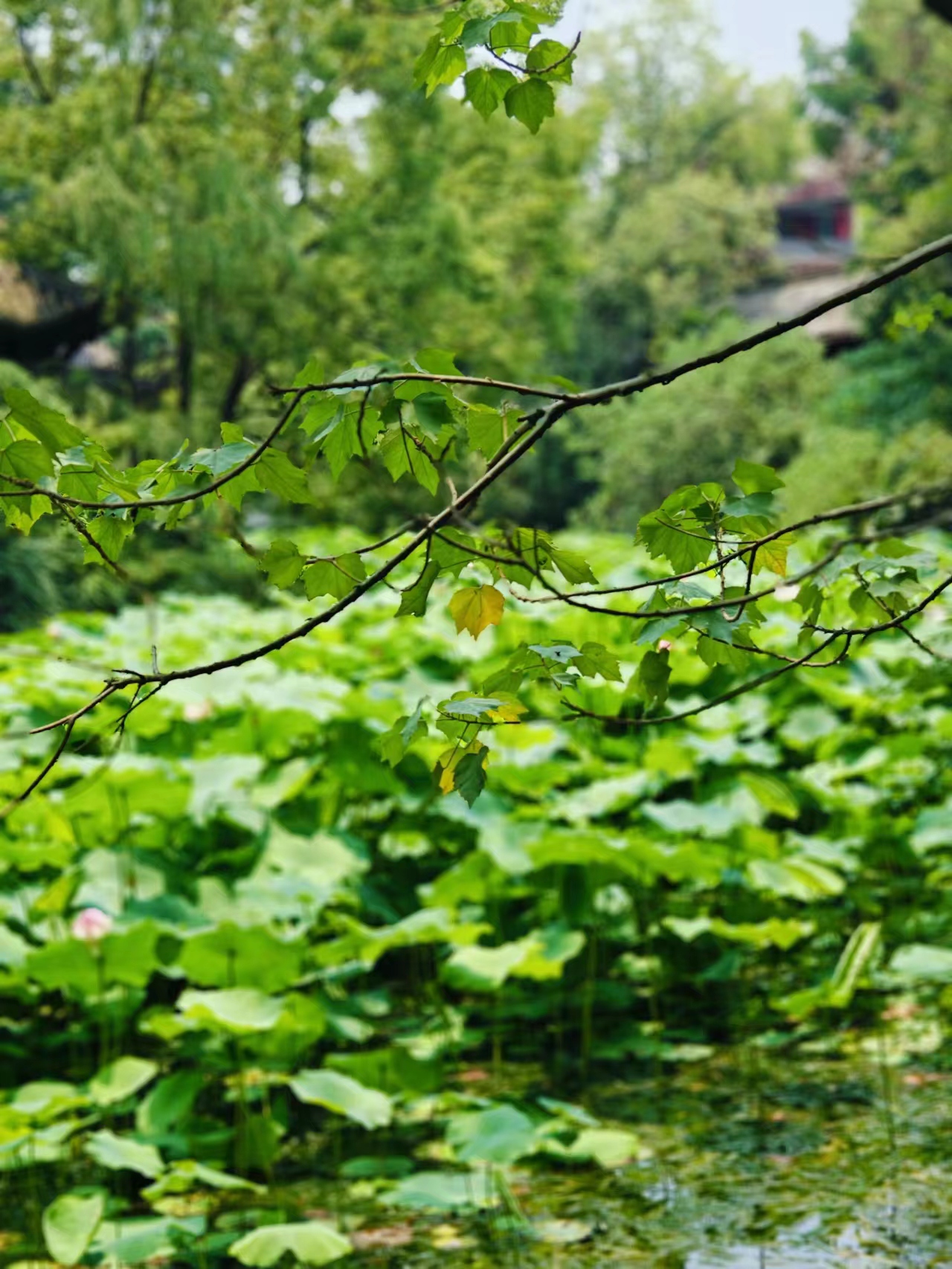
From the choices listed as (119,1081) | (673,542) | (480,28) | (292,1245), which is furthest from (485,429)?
(119,1081)

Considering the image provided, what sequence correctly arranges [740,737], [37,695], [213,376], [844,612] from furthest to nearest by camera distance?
1. [213,376]
2. [740,737]
3. [37,695]
4. [844,612]

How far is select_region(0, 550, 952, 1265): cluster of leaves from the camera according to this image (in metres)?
2.02

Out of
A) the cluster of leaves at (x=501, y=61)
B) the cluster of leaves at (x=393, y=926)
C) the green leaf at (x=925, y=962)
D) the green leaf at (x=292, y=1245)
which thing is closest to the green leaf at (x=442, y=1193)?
the cluster of leaves at (x=393, y=926)

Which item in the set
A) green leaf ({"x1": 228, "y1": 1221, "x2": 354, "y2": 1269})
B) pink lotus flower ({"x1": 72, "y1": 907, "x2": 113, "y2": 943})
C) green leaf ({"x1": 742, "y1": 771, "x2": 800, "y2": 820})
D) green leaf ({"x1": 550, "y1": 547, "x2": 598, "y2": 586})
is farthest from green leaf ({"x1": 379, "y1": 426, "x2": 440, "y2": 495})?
green leaf ({"x1": 742, "y1": 771, "x2": 800, "y2": 820})

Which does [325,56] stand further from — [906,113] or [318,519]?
[906,113]

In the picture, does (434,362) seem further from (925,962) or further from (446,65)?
(925,962)

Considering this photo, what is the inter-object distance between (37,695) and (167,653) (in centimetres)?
126

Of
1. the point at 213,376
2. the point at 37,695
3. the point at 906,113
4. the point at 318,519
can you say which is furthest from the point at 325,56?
the point at 37,695

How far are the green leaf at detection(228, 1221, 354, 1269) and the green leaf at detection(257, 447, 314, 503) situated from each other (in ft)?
3.45

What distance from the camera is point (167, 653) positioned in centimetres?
459

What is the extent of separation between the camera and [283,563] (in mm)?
1073

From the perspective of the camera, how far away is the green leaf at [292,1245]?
5.50 feet

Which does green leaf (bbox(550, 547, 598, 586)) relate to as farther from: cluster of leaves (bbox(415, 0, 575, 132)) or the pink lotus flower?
the pink lotus flower

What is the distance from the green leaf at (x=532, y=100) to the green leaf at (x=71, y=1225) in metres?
1.38
